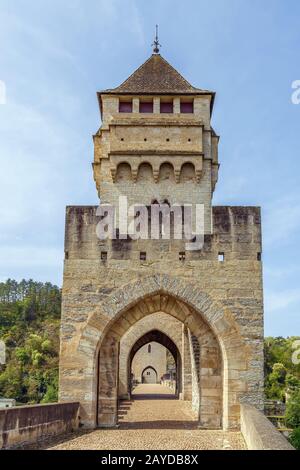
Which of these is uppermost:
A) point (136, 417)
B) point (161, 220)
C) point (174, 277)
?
point (161, 220)

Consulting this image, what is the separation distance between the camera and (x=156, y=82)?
22719mm

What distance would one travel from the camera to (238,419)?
10617mm

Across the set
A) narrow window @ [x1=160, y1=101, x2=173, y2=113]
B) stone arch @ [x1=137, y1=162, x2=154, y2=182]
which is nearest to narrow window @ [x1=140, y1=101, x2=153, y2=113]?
→ narrow window @ [x1=160, y1=101, x2=173, y2=113]

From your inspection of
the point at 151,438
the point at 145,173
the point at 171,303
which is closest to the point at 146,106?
the point at 145,173

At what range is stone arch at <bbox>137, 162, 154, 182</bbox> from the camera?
21.7 meters

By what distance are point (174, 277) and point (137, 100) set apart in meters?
12.4

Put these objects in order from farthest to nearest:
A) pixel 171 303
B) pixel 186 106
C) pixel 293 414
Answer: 1. pixel 293 414
2. pixel 186 106
3. pixel 171 303

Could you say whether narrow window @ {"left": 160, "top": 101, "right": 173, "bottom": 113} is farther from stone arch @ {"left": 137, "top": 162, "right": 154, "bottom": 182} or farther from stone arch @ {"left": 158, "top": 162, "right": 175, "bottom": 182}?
stone arch @ {"left": 137, "top": 162, "right": 154, "bottom": 182}

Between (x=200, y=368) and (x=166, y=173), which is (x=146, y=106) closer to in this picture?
(x=166, y=173)

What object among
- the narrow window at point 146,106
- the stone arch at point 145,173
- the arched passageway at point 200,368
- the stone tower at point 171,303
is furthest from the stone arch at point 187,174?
the arched passageway at point 200,368

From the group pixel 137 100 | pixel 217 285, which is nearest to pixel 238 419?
pixel 217 285

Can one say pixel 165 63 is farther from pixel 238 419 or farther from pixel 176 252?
pixel 238 419

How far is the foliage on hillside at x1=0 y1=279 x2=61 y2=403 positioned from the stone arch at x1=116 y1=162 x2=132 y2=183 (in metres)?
31.0

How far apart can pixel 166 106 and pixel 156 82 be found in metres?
1.23
